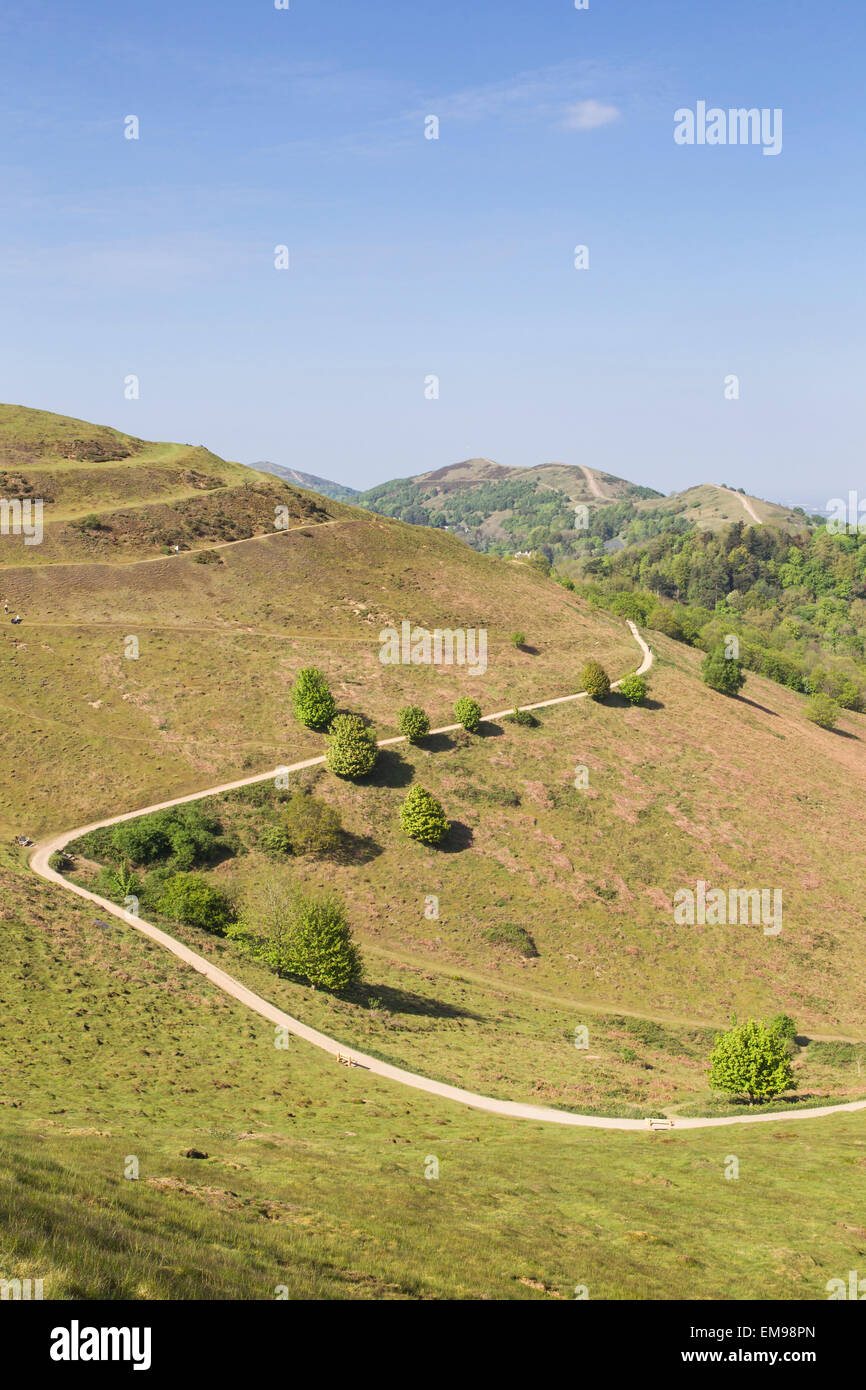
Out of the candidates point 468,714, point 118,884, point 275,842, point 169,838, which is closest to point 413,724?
point 468,714

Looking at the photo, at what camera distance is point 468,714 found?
267 ft

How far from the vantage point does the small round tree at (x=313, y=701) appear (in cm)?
7738

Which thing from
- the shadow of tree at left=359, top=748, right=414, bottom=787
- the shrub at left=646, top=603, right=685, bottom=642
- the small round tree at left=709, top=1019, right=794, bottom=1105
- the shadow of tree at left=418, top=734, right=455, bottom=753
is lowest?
the small round tree at left=709, top=1019, right=794, bottom=1105

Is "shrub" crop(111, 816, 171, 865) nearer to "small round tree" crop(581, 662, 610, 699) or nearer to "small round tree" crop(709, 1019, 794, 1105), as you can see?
"small round tree" crop(709, 1019, 794, 1105)

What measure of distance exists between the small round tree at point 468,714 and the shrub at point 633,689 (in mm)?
20591

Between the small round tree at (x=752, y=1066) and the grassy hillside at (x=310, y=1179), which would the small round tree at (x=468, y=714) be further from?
the small round tree at (x=752, y=1066)

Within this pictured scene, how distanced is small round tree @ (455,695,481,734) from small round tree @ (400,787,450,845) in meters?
14.7

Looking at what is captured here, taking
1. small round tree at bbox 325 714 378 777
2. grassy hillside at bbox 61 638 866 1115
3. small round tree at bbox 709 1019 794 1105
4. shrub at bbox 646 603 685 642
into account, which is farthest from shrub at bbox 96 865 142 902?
shrub at bbox 646 603 685 642

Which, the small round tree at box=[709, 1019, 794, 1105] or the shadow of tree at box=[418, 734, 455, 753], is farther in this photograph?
the shadow of tree at box=[418, 734, 455, 753]

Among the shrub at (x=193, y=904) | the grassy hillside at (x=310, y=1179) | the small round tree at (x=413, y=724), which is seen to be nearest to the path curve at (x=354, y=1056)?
the grassy hillside at (x=310, y=1179)

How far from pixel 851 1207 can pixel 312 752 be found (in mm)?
56385

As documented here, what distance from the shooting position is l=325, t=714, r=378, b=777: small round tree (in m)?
71.2

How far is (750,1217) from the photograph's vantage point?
26078 mm

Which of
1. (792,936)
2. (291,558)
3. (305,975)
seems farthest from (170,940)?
(291,558)
